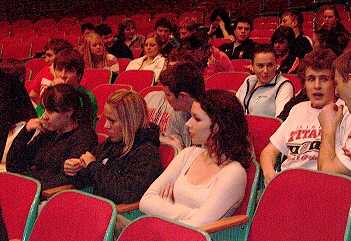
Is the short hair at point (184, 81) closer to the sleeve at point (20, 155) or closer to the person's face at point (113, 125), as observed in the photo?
the person's face at point (113, 125)

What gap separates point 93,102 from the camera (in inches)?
156

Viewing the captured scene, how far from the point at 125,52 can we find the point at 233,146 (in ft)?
16.0

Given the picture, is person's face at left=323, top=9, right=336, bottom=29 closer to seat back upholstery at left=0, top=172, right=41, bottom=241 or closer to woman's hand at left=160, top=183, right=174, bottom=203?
woman's hand at left=160, top=183, right=174, bottom=203

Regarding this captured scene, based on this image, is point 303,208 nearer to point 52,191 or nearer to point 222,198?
point 222,198

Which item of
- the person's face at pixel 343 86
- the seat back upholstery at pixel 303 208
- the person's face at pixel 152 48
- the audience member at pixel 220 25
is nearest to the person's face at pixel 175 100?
the person's face at pixel 343 86

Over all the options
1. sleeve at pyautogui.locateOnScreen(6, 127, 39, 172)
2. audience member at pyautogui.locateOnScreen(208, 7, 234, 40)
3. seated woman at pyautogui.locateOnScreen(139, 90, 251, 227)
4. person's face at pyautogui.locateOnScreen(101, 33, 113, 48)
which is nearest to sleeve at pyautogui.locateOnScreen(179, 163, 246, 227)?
seated woman at pyautogui.locateOnScreen(139, 90, 251, 227)

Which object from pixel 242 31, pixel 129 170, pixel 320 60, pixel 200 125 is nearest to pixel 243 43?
pixel 242 31

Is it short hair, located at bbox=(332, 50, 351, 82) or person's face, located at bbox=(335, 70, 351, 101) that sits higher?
short hair, located at bbox=(332, 50, 351, 82)

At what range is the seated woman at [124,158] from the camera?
2883mm

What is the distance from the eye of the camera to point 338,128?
8.86 feet

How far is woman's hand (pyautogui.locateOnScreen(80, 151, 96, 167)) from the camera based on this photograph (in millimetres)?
3068

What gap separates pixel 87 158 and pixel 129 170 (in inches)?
10.7

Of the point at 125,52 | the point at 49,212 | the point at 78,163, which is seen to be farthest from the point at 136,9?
the point at 49,212

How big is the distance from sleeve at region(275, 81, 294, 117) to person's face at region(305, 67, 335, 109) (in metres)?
0.85
